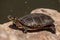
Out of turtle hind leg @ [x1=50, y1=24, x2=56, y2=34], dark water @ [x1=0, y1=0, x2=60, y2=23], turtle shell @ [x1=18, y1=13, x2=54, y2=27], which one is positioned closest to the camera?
turtle shell @ [x1=18, y1=13, x2=54, y2=27]

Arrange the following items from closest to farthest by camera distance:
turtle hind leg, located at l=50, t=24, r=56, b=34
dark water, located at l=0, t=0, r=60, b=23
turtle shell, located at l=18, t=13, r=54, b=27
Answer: turtle shell, located at l=18, t=13, r=54, b=27, turtle hind leg, located at l=50, t=24, r=56, b=34, dark water, located at l=0, t=0, r=60, b=23

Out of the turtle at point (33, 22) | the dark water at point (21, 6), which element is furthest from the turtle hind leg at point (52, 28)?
the dark water at point (21, 6)

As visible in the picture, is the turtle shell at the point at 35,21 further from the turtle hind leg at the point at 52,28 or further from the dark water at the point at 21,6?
the dark water at the point at 21,6

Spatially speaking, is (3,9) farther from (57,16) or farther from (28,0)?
(57,16)

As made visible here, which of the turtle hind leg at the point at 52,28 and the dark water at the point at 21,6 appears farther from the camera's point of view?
the dark water at the point at 21,6

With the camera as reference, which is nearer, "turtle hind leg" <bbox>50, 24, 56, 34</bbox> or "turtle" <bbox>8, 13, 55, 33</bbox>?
"turtle" <bbox>8, 13, 55, 33</bbox>

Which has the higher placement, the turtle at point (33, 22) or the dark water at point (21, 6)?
the dark water at point (21, 6)

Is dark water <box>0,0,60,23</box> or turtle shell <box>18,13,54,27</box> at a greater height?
dark water <box>0,0,60,23</box>

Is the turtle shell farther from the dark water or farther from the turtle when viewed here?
the dark water

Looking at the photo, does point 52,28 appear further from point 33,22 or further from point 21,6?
point 21,6

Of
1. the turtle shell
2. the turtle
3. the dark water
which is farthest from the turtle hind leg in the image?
the dark water
